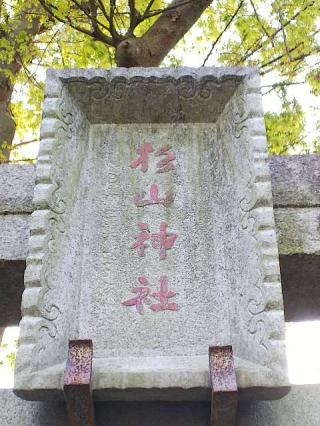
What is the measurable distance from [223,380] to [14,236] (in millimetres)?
1696

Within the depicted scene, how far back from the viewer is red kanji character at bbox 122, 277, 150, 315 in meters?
3.09

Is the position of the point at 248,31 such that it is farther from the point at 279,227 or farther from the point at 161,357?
the point at 161,357

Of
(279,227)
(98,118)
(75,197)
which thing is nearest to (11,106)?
(98,118)

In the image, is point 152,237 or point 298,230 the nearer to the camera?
point 152,237

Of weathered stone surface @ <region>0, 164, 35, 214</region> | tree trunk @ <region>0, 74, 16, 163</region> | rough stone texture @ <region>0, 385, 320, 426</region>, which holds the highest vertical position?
tree trunk @ <region>0, 74, 16, 163</region>

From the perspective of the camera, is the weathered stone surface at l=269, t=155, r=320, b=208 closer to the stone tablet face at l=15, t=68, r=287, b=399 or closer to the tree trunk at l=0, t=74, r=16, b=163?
the stone tablet face at l=15, t=68, r=287, b=399

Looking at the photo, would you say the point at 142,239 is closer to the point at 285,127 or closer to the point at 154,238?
the point at 154,238

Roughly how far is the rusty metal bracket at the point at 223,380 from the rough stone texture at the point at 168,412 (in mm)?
305

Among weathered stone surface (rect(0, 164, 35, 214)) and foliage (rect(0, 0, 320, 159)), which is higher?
foliage (rect(0, 0, 320, 159))

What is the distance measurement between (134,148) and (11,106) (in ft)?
13.3

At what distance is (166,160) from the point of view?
12.0 feet

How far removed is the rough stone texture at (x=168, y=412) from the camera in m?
2.88

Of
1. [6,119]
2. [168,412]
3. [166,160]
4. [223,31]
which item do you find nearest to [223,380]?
[168,412]

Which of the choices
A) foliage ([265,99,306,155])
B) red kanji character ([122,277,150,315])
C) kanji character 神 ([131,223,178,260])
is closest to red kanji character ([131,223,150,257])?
kanji character 神 ([131,223,178,260])
